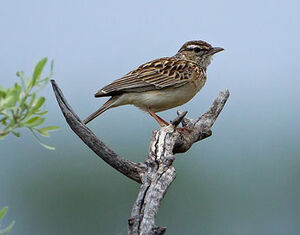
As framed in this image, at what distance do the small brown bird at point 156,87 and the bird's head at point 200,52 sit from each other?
16.4 inches

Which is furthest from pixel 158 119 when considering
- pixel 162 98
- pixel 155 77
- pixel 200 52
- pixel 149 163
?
pixel 149 163

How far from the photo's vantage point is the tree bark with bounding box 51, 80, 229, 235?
3.41m

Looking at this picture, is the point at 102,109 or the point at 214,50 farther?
the point at 214,50

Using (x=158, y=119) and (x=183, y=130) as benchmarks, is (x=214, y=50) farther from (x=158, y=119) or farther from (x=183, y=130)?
(x=183, y=130)

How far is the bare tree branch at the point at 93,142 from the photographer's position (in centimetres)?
394

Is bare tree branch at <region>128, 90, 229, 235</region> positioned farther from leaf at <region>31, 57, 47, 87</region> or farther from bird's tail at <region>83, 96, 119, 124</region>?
leaf at <region>31, 57, 47, 87</region>

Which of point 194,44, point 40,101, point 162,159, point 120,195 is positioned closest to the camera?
point 40,101

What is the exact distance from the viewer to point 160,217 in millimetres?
7941

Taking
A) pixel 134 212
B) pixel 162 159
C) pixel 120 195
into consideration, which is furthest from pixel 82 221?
pixel 134 212

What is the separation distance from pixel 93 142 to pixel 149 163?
50 cm

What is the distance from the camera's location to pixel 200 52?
7.76m

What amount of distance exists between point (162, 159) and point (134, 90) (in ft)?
7.93

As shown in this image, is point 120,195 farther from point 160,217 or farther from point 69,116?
point 69,116

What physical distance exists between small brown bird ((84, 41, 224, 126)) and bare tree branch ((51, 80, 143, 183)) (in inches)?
77.9
